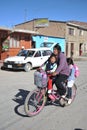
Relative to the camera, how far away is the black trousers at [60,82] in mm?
6741

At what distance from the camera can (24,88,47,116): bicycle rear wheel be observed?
6.12m

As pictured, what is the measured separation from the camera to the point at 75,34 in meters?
44.9

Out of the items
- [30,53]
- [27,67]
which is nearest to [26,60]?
[27,67]

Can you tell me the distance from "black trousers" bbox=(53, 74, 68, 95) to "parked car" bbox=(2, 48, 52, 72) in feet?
35.0

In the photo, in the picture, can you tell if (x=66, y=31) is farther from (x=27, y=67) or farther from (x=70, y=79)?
(x=70, y=79)

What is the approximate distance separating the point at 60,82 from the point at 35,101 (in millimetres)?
878

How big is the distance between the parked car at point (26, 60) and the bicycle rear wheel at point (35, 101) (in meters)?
10.9

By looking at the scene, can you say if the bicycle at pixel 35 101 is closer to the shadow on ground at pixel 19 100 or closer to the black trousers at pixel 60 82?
the shadow on ground at pixel 19 100

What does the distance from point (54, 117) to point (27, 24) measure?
3746 centimetres

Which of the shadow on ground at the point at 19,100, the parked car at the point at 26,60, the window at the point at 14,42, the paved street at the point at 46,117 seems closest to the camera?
the paved street at the point at 46,117

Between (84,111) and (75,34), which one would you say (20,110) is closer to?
(84,111)

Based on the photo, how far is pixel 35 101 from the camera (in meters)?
6.31

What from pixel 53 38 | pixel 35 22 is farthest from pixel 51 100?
pixel 35 22

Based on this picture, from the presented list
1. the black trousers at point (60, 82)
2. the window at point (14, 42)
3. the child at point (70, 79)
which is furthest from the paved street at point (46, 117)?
the window at point (14, 42)
